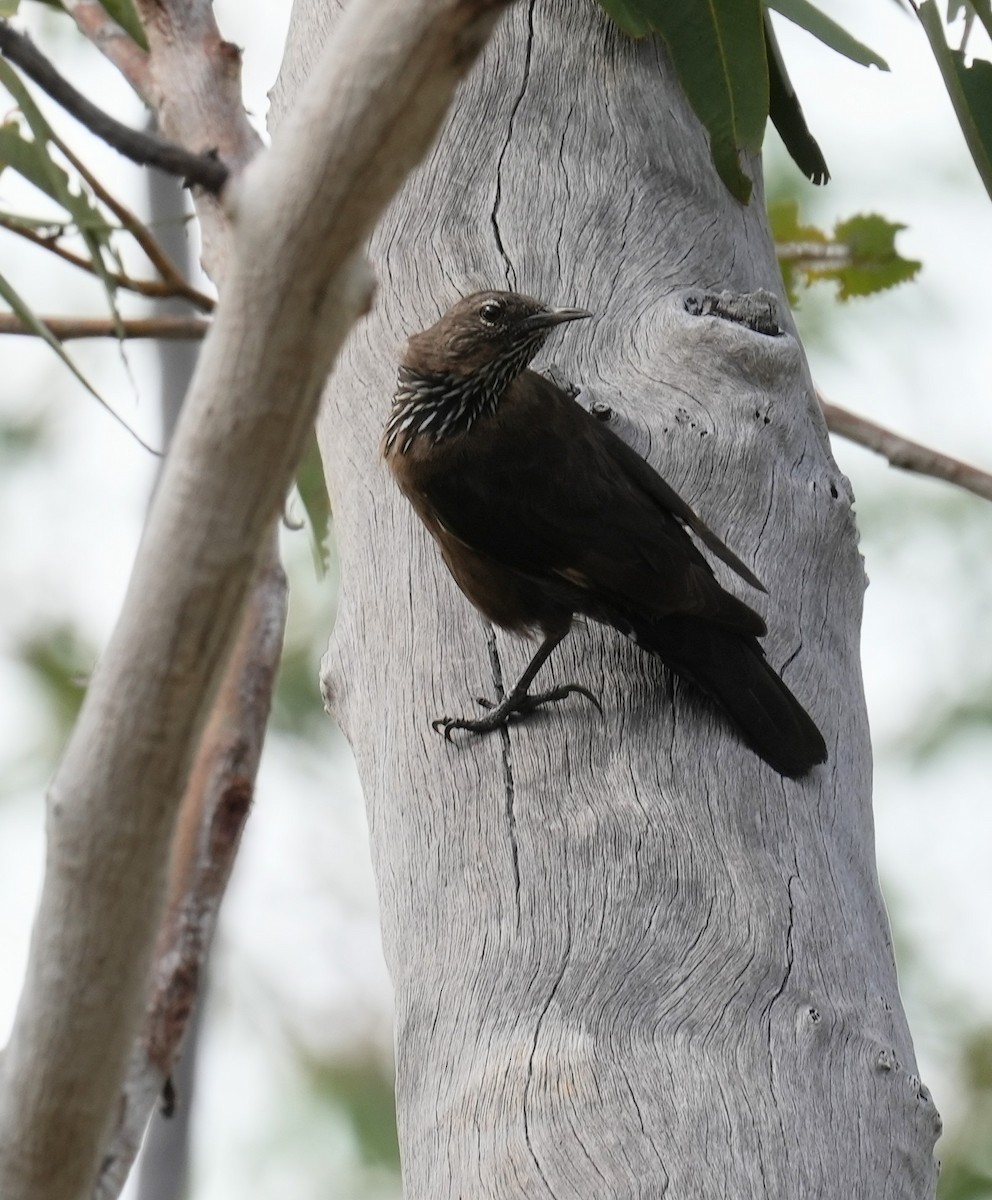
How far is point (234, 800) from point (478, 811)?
2.16 feet

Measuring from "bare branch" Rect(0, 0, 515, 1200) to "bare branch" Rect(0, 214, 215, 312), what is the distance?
4.55 feet

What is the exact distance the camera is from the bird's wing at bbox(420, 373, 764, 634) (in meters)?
2.36

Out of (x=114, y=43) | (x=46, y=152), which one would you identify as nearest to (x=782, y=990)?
(x=46, y=152)

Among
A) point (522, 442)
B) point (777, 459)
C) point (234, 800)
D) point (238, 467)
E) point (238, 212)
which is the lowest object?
point (234, 800)

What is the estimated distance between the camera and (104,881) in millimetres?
896

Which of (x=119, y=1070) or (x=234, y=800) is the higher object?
(x=119, y=1070)

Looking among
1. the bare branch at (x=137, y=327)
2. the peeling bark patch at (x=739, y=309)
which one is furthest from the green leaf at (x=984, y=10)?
the bare branch at (x=137, y=327)

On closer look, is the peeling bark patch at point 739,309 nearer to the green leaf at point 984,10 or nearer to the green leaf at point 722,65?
the green leaf at point 722,65

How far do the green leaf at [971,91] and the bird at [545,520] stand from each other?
2.87 ft

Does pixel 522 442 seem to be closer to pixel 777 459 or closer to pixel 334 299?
pixel 777 459

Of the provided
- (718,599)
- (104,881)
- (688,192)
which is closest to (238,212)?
(104,881)

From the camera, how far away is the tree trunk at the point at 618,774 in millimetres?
1661

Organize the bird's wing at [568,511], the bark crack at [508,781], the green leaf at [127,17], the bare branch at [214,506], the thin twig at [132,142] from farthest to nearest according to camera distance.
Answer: the green leaf at [127,17]
the bird's wing at [568,511]
the bark crack at [508,781]
the thin twig at [132,142]
the bare branch at [214,506]

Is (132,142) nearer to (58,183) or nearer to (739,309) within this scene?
(58,183)
